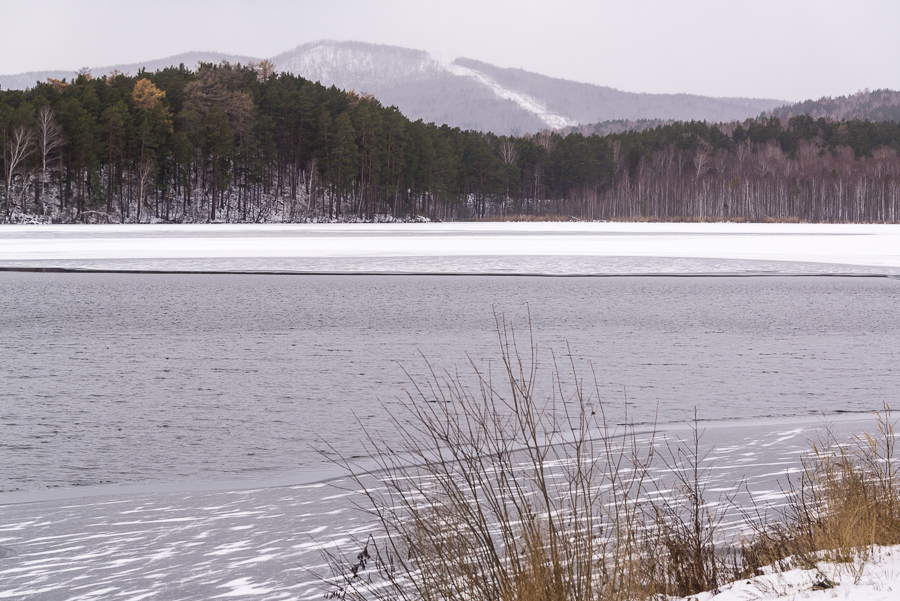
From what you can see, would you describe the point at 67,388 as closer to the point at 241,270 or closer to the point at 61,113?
the point at 241,270

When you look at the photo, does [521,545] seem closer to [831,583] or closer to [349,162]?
[831,583]

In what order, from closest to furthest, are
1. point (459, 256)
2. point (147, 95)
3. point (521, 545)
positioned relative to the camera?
point (521, 545)
point (459, 256)
point (147, 95)

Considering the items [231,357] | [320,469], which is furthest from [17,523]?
[231,357]

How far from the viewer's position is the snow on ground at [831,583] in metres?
3.50

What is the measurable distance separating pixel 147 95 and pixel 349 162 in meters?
23.0

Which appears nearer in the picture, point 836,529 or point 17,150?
point 836,529

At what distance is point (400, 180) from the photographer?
108 meters

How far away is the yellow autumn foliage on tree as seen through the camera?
90.1 m

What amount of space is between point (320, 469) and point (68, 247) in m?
35.0

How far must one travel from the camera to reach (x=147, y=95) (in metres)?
90.6

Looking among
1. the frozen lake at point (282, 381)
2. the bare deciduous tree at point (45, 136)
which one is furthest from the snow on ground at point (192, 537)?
the bare deciduous tree at point (45, 136)

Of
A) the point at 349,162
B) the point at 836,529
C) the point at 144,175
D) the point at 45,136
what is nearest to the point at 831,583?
the point at 836,529

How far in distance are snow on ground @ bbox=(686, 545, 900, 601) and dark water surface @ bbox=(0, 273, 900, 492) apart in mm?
4182

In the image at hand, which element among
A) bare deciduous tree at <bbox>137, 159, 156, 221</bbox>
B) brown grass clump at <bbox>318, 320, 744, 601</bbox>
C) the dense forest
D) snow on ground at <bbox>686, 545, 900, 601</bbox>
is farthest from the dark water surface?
the dense forest
